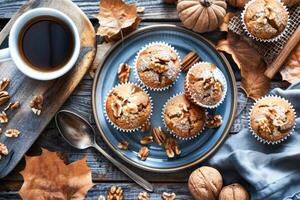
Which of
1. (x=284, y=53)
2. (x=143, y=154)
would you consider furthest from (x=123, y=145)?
(x=284, y=53)

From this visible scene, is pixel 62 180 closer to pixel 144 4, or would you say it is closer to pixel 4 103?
pixel 4 103

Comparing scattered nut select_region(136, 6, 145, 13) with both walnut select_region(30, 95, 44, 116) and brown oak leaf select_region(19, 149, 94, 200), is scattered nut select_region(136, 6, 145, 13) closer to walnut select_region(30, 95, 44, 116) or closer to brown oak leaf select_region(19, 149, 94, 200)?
walnut select_region(30, 95, 44, 116)

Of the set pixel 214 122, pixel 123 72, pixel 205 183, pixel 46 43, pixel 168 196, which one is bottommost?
pixel 168 196

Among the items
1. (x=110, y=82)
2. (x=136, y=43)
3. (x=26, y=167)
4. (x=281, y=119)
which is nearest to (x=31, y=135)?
(x=26, y=167)

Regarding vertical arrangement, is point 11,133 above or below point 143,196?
above

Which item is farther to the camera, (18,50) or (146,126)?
(146,126)

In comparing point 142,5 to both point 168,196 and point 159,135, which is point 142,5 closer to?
point 159,135
